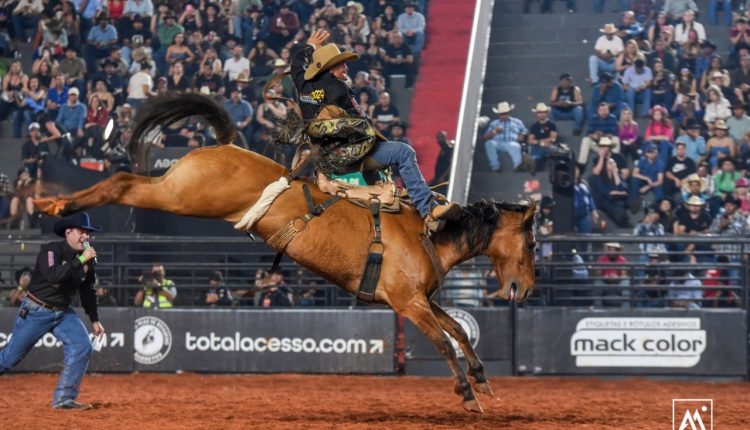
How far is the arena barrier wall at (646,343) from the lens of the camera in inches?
592

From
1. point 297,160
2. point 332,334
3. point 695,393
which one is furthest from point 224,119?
point 695,393

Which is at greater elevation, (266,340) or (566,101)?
(566,101)

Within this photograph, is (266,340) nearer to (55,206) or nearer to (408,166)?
(408,166)

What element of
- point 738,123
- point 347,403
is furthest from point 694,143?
point 347,403

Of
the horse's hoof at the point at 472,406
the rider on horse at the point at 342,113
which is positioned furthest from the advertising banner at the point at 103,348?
the horse's hoof at the point at 472,406

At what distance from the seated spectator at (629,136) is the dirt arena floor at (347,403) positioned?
5.06 m

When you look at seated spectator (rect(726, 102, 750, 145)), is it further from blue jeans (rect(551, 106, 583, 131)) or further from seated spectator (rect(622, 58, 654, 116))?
blue jeans (rect(551, 106, 583, 131))

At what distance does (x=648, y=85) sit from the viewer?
20.0m

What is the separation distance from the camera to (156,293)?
52.2 feet

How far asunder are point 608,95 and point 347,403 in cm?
957

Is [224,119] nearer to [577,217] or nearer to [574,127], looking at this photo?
[577,217]

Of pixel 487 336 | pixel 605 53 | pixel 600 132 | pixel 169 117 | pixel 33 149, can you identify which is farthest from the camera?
pixel 605 53

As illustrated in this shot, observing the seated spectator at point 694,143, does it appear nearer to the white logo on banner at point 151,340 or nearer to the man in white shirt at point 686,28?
the man in white shirt at point 686,28

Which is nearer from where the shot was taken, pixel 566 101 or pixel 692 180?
pixel 692 180
